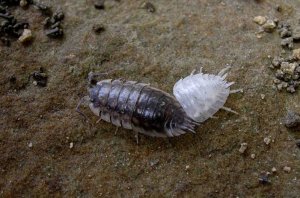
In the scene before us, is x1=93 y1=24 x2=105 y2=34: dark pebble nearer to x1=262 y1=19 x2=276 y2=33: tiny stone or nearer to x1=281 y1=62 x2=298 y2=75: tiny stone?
x1=262 y1=19 x2=276 y2=33: tiny stone

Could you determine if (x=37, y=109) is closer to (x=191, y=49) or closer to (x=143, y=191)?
(x=143, y=191)

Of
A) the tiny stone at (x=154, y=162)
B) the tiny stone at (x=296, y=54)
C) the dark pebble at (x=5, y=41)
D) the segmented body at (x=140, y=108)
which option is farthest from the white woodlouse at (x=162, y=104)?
the dark pebble at (x=5, y=41)

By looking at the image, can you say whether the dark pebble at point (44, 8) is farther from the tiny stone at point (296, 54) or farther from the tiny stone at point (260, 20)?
the tiny stone at point (296, 54)

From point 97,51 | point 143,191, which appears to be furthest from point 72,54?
point 143,191

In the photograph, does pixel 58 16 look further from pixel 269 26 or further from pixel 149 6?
pixel 269 26

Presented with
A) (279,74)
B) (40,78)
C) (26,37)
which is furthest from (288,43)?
(26,37)
